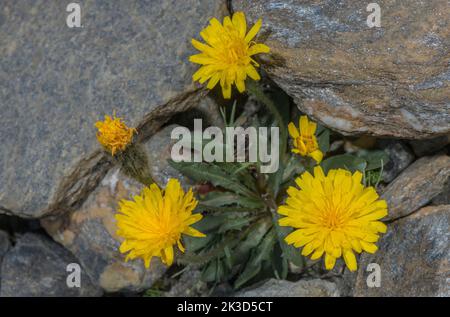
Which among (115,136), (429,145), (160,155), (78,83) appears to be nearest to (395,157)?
(429,145)

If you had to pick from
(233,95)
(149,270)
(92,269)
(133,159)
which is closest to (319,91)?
(233,95)

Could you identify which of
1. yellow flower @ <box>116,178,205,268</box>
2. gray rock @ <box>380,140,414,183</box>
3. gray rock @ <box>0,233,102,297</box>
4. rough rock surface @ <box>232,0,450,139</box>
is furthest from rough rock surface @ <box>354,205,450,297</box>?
gray rock @ <box>0,233,102,297</box>

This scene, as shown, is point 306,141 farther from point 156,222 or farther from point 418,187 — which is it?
point 156,222

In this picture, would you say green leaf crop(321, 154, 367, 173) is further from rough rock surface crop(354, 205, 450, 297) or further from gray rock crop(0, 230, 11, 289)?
gray rock crop(0, 230, 11, 289)

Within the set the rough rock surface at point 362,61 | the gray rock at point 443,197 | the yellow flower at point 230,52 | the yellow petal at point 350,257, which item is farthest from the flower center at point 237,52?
the gray rock at point 443,197

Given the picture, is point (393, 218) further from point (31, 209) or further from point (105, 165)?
point (31, 209)

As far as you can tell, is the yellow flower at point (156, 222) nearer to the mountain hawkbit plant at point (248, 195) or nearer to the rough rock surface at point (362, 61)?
the mountain hawkbit plant at point (248, 195)

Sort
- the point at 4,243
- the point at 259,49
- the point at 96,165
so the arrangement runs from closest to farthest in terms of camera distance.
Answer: the point at 259,49, the point at 96,165, the point at 4,243
